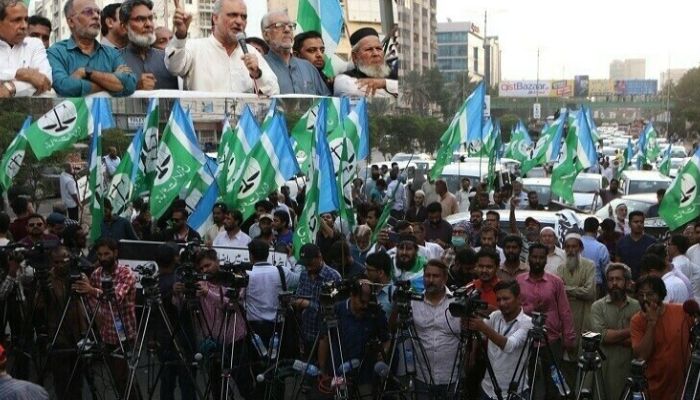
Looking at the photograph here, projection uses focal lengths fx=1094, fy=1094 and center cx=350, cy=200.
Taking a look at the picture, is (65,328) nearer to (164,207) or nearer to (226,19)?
(164,207)

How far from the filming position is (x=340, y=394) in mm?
6688

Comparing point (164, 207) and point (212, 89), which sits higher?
point (212, 89)

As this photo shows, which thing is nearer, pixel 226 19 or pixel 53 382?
pixel 53 382

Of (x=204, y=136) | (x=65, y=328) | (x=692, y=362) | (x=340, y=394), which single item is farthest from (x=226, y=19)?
(x=692, y=362)

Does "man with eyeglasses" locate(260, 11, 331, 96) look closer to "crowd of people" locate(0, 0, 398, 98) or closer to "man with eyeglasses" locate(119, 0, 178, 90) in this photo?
"crowd of people" locate(0, 0, 398, 98)

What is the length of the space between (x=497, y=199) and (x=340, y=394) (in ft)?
36.1

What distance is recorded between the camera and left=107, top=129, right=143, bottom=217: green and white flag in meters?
11.7

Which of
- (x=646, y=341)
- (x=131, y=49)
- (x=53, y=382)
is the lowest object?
(x=53, y=382)

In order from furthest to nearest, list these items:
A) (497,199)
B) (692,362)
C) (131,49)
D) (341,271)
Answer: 1. (497,199)
2. (131,49)
3. (341,271)
4. (692,362)

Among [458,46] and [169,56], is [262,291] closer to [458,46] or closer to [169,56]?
[169,56]

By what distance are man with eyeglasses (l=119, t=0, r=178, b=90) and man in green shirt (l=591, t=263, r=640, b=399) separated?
5398 millimetres

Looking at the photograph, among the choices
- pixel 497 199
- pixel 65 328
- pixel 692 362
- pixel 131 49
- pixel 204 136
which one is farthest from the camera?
pixel 497 199

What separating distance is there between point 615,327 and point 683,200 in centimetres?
507

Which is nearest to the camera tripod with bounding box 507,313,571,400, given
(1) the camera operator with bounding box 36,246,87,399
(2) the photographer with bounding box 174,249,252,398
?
(2) the photographer with bounding box 174,249,252,398
